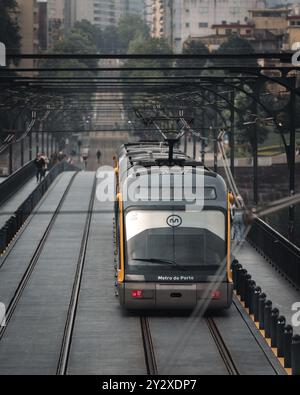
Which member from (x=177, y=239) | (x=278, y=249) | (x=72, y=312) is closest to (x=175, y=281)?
(x=177, y=239)

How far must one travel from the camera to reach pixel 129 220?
26.9 m

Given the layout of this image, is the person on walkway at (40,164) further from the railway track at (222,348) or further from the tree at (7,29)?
the tree at (7,29)

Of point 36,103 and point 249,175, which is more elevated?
point 36,103

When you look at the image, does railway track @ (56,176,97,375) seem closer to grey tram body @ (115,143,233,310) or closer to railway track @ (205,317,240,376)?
grey tram body @ (115,143,233,310)

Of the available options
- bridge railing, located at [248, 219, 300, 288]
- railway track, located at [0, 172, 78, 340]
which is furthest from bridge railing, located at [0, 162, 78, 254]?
bridge railing, located at [248, 219, 300, 288]

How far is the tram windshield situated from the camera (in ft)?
86.9

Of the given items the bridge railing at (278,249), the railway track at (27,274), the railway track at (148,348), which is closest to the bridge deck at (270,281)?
the bridge railing at (278,249)

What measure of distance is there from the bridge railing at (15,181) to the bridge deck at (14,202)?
237 millimetres

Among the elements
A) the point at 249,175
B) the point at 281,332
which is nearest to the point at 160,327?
the point at 281,332

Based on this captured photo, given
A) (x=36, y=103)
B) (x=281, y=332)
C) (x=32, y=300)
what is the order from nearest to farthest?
(x=281, y=332) < (x=32, y=300) < (x=36, y=103)

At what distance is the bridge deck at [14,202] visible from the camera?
48.8 metres

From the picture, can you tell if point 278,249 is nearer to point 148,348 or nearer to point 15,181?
point 148,348

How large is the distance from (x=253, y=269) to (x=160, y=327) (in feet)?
29.1

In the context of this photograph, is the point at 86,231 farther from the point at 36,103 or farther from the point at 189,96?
the point at 36,103
